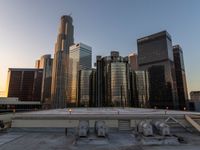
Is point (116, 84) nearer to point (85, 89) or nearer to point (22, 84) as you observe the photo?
point (85, 89)

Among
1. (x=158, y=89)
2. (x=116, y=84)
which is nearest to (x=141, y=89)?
(x=158, y=89)

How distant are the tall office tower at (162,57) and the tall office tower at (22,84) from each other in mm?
136513

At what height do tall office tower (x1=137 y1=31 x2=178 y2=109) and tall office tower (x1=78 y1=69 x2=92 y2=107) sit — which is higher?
tall office tower (x1=137 y1=31 x2=178 y2=109)

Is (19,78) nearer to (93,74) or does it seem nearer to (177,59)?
(93,74)

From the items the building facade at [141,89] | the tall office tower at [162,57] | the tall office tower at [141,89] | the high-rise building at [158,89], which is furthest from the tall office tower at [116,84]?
the tall office tower at [162,57]

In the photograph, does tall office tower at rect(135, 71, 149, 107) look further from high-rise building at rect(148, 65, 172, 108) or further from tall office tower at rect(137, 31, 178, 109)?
tall office tower at rect(137, 31, 178, 109)

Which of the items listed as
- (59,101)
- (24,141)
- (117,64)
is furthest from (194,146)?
(59,101)

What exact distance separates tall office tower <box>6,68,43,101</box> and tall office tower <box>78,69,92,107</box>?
90.2 meters

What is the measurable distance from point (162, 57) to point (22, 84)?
16625 cm

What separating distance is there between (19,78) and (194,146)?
675 feet

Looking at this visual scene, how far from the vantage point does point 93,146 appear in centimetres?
1118

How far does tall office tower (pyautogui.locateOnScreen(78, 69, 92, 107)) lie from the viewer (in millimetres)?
130000

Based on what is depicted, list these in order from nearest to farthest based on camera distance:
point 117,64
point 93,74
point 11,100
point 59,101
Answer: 1. point 11,100
2. point 117,64
3. point 93,74
4. point 59,101

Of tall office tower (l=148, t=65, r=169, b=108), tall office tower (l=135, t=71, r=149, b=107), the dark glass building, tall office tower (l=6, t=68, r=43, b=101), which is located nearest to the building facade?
tall office tower (l=135, t=71, r=149, b=107)
